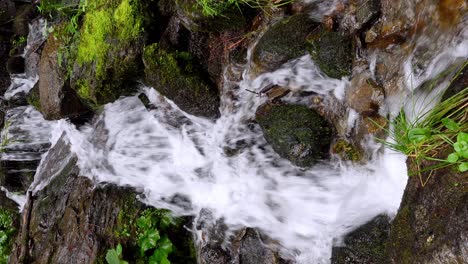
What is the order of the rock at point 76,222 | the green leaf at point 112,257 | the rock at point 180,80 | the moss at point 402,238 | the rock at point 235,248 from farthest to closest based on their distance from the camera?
the rock at point 76,222 → the green leaf at point 112,257 → the rock at point 180,80 → the rock at point 235,248 → the moss at point 402,238

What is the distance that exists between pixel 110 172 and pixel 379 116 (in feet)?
12.2

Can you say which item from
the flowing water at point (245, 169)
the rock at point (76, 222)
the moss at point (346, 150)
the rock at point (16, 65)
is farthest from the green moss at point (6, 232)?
the moss at point (346, 150)

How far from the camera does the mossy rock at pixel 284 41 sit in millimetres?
3580

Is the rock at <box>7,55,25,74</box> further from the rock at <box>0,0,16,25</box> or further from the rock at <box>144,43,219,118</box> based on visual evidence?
the rock at <box>144,43,219,118</box>

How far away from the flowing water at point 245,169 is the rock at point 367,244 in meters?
0.09

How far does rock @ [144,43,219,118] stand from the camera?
13.9 feet

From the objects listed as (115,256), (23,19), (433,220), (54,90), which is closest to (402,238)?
(433,220)

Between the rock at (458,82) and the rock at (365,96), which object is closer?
the rock at (458,82)

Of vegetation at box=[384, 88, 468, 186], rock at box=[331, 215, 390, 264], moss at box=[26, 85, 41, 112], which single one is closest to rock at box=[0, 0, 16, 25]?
moss at box=[26, 85, 41, 112]

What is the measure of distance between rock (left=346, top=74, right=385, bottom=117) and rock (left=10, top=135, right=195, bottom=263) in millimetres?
2621

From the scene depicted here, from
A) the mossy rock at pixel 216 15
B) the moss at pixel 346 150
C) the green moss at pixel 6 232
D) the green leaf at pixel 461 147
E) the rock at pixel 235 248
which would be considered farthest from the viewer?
the green moss at pixel 6 232

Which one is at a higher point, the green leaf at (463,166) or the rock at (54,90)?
the green leaf at (463,166)

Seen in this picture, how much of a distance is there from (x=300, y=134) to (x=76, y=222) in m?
3.27

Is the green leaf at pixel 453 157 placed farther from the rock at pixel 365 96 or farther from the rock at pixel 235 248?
the rock at pixel 235 248
